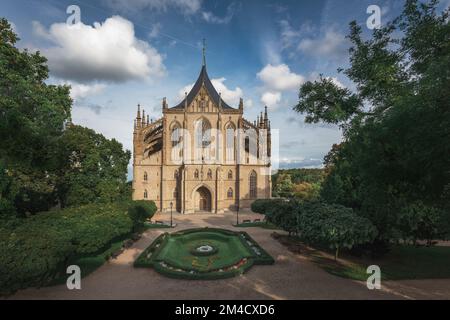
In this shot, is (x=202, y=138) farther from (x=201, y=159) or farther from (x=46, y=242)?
(x=46, y=242)

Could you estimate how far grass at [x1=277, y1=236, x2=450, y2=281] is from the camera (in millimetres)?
14124

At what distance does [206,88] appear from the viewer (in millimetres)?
41281

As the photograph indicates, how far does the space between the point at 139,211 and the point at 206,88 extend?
81.1 feet

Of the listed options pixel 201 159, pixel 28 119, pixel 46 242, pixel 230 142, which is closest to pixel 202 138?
pixel 201 159

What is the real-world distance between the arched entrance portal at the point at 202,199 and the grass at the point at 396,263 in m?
20.7

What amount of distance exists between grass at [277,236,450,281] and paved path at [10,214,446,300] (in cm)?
123

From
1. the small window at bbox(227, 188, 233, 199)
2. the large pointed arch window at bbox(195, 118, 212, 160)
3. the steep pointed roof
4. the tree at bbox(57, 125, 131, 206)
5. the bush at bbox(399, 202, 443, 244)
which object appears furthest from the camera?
the steep pointed roof

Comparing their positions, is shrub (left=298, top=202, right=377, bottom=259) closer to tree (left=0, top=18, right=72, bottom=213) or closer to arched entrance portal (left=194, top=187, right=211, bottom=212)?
tree (left=0, top=18, right=72, bottom=213)

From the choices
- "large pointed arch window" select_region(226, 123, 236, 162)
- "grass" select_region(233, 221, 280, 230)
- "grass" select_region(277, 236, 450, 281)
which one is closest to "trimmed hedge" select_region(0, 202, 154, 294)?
"grass" select_region(277, 236, 450, 281)

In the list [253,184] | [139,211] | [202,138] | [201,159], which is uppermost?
[202,138]

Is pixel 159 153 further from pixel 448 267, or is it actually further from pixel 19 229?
pixel 448 267

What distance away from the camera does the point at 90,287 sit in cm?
1280

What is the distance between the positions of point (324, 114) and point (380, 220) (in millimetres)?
7305

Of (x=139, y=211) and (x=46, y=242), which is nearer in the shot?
(x=46, y=242)
